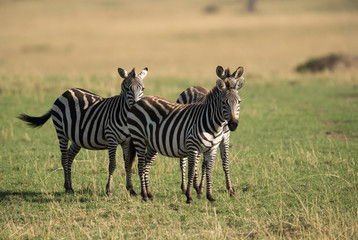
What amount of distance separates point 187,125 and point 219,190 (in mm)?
1690

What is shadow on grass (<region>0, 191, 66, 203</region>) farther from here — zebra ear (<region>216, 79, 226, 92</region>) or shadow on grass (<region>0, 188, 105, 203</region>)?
zebra ear (<region>216, 79, 226, 92</region>)

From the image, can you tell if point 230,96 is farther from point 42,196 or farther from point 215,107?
point 42,196

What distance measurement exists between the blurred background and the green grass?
451 inches

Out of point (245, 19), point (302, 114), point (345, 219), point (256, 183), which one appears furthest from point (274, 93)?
point (245, 19)

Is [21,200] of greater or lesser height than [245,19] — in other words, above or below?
below

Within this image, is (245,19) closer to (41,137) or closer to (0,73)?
(0,73)

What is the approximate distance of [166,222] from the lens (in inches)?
270

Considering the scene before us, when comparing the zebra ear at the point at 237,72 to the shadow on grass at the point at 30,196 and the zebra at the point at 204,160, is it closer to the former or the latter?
the zebra at the point at 204,160

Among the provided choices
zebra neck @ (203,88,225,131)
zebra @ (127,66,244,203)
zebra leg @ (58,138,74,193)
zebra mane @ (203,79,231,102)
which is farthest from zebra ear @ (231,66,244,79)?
zebra leg @ (58,138,74,193)

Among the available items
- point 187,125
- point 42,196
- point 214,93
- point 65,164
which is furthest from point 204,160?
point 42,196

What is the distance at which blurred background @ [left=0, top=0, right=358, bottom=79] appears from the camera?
31.2 meters

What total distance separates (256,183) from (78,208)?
335 cm

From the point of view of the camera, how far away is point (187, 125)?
7547 mm

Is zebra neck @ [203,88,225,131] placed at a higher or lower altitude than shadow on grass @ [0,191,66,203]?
higher
